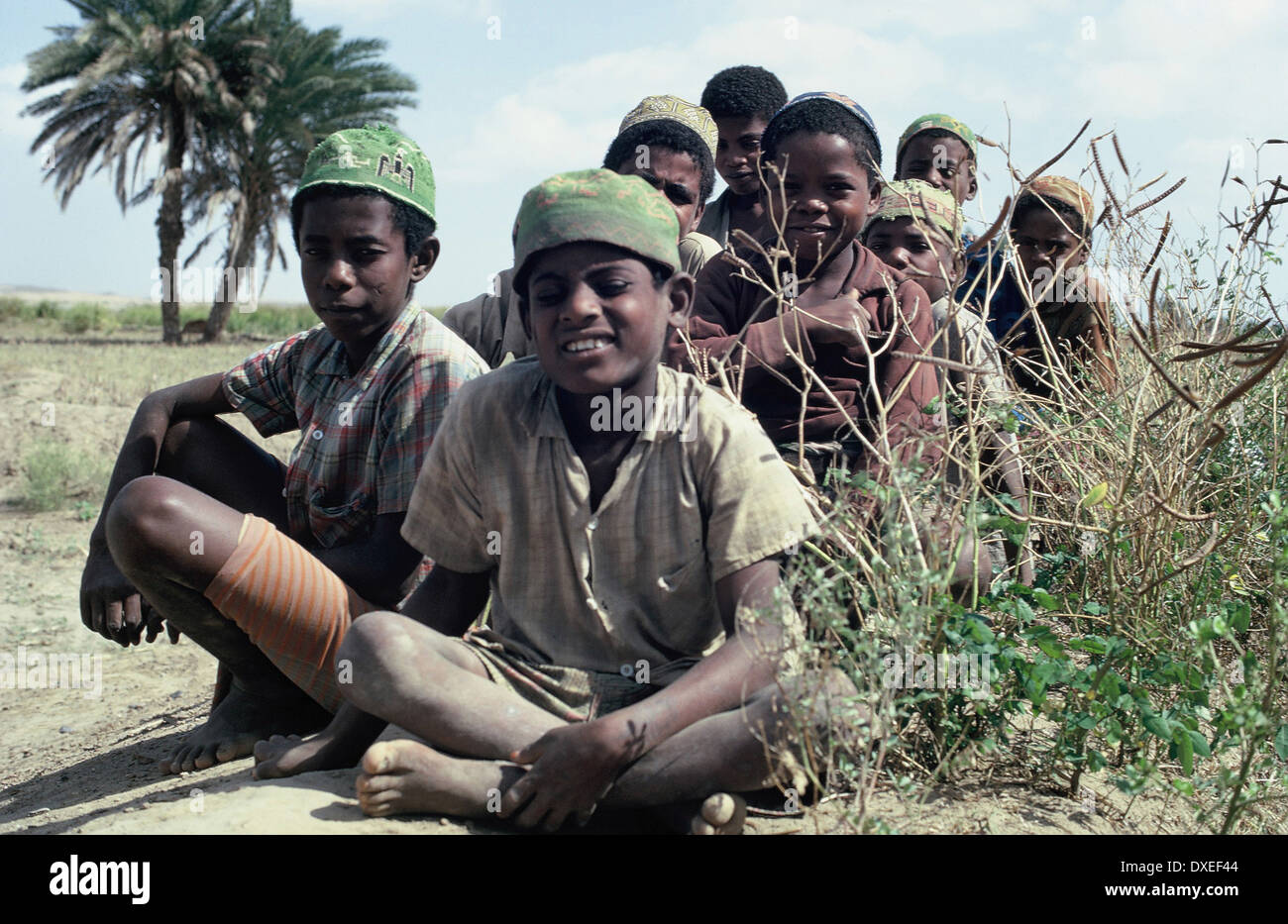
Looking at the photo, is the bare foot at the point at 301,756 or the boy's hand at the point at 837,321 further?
the boy's hand at the point at 837,321

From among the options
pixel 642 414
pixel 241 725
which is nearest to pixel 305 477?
pixel 241 725

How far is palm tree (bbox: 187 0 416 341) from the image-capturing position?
776 inches

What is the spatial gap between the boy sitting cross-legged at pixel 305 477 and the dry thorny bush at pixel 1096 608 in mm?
880

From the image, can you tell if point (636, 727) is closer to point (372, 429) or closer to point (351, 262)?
point (372, 429)

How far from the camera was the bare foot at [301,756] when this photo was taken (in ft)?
8.08

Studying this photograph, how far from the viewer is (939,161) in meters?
4.83

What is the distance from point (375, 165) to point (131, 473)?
115 cm

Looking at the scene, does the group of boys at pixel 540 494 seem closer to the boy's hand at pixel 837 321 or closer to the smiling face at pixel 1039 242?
the boy's hand at pixel 837 321

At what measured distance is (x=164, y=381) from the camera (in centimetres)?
1269

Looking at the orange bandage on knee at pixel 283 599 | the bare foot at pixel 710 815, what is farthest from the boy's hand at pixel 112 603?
the bare foot at pixel 710 815

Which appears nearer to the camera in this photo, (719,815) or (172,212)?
(719,815)

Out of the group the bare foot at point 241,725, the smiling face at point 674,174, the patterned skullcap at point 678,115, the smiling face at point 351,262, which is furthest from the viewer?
the patterned skullcap at point 678,115

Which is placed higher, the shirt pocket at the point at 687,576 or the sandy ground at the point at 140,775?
the shirt pocket at the point at 687,576
